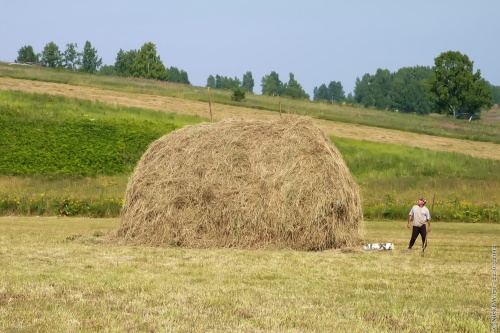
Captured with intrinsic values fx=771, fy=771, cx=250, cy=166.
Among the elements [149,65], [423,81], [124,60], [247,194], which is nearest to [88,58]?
[124,60]

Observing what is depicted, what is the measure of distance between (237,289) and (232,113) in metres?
52.3

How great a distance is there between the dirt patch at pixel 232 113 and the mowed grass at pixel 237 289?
40080 millimetres

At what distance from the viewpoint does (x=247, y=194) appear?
810 inches

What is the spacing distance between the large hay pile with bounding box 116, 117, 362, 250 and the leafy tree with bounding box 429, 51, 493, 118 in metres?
101

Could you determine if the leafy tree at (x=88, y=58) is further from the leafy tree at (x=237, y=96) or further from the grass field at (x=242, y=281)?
the grass field at (x=242, y=281)

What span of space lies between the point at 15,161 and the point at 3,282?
3480 centimetres

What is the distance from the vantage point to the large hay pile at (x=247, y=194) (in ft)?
66.9

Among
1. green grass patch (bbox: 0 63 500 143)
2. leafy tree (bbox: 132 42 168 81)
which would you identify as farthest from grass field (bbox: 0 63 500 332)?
leafy tree (bbox: 132 42 168 81)

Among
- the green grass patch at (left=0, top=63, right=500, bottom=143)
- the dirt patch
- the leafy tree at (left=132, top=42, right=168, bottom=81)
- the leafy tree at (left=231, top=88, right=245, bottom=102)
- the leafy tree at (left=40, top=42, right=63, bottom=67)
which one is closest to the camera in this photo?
the dirt patch

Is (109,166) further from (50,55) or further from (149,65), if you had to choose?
(50,55)

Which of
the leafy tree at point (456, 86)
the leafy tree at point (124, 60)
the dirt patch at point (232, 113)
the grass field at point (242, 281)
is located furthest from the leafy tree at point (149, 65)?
the grass field at point (242, 281)

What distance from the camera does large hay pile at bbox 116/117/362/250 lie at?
20.4m

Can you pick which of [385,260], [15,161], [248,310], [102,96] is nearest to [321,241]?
[385,260]

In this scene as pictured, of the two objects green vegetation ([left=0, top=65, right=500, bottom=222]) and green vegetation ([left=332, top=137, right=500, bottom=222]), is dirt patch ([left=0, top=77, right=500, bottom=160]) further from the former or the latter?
green vegetation ([left=332, top=137, right=500, bottom=222])
